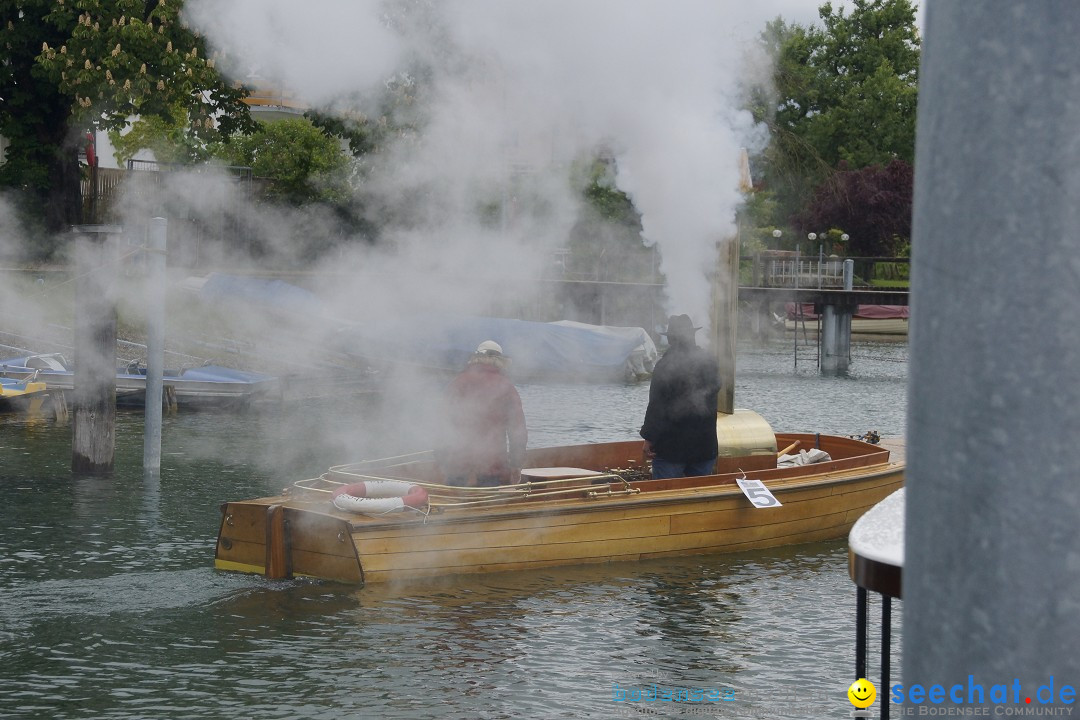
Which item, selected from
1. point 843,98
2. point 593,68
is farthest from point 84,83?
point 843,98

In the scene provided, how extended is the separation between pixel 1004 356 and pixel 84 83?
21.6 meters

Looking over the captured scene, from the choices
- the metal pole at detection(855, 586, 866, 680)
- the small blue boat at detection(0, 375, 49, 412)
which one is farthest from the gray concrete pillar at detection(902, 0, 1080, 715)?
the small blue boat at detection(0, 375, 49, 412)

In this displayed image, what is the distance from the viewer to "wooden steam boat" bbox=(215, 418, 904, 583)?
36.7 feet

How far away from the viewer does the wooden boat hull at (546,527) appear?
11.2m

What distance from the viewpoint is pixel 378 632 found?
33.4 ft

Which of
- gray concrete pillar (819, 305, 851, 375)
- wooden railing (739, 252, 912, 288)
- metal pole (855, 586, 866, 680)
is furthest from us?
wooden railing (739, 252, 912, 288)

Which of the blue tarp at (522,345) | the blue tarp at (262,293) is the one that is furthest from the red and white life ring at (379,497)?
the blue tarp at (522,345)

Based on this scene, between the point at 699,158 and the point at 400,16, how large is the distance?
3.75m

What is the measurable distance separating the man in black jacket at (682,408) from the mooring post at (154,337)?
6.46 m

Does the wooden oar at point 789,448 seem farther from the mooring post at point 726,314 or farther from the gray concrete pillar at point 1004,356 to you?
the gray concrete pillar at point 1004,356

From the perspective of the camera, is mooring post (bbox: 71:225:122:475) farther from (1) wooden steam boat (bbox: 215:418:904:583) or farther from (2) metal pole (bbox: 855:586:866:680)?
(2) metal pole (bbox: 855:586:866:680)

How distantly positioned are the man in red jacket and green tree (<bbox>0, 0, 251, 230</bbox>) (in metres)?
7.24

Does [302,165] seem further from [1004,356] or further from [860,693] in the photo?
[1004,356]

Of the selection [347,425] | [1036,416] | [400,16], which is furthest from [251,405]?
[1036,416]
